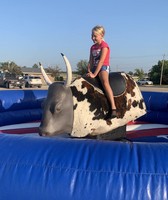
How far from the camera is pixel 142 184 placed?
197cm

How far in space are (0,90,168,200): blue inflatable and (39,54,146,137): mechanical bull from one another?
157 centimetres

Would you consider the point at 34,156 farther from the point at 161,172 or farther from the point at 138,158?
the point at 161,172

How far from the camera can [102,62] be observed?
4262mm

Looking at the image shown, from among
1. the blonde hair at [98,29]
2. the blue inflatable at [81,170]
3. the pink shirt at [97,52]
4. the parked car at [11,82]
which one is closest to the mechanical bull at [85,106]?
the pink shirt at [97,52]

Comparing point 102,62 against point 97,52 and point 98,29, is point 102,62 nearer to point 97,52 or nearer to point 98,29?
point 97,52

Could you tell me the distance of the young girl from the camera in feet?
13.9

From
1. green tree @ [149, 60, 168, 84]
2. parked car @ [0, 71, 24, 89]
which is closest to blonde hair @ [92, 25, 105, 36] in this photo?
parked car @ [0, 71, 24, 89]

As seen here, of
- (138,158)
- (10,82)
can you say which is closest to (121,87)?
(138,158)

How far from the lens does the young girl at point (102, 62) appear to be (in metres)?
4.23

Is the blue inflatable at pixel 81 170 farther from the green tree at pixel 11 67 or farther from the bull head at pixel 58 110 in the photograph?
the green tree at pixel 11 67

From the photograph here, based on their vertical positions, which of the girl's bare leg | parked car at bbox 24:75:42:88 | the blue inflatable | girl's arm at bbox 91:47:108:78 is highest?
girl's arm at bbox 91:47:108:78

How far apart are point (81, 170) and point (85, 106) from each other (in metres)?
2.11

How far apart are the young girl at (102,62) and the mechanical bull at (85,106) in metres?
0.09

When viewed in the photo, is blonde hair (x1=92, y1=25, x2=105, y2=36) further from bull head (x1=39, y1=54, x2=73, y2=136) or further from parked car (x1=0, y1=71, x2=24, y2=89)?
parked car (x1=0, y1=71, x2=24, y2=89)
